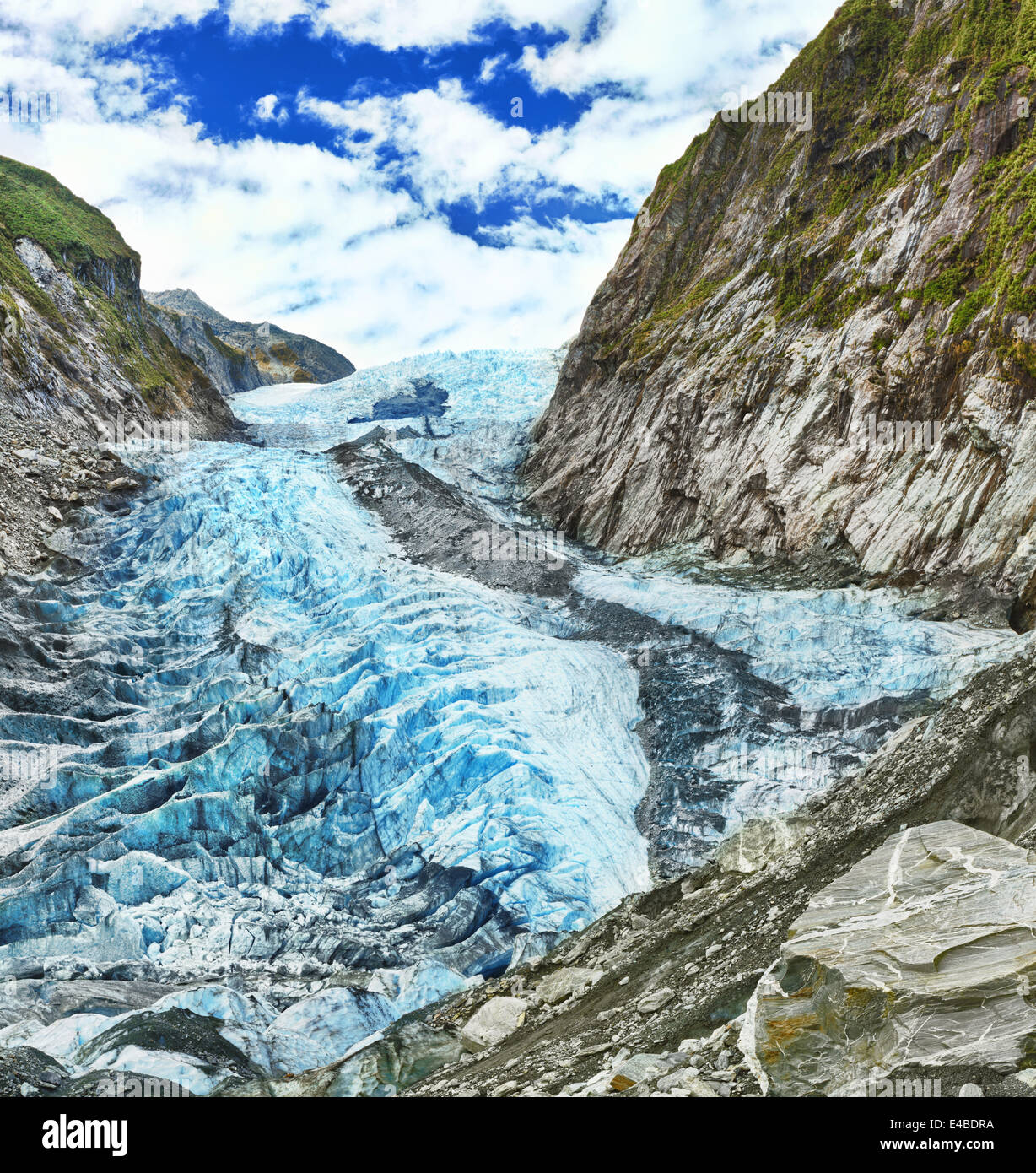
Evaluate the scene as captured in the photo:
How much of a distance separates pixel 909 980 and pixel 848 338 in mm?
25580

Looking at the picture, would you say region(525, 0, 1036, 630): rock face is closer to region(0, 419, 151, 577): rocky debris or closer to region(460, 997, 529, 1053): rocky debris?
region(460, 997, 529, 1053): rocky debris

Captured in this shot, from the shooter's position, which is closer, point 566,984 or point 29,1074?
point 29,1074

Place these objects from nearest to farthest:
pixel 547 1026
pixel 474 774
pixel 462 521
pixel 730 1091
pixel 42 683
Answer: pixel 730 1091
pixel 547 1026
pixel 474 774
pixel 42 683
pixel 462 521

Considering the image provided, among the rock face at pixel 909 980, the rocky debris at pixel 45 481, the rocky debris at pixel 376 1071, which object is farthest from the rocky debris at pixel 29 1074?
the rocky debris at pixel 45 481

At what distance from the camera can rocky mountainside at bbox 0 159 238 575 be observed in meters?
31.9

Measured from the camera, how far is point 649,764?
857 inches

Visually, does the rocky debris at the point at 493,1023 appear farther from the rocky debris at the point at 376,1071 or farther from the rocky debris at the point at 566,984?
the rocky debris at the point at 566,984

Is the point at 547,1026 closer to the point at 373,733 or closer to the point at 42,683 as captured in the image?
the point at 373,733

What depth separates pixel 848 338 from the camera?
29391 millimetres

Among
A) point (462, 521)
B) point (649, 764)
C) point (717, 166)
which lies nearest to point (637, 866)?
point (649, 764)

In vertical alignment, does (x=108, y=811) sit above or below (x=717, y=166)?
below

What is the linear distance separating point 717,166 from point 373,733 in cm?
3472

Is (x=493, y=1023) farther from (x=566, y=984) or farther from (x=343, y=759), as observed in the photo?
(x=343, y=759)

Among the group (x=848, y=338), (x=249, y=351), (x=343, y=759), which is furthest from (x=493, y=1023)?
(x=249, y=351)
